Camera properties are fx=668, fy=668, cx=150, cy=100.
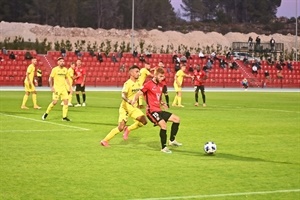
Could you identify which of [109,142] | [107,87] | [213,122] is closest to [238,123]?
[213,122]

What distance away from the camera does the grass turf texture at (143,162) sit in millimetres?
11922

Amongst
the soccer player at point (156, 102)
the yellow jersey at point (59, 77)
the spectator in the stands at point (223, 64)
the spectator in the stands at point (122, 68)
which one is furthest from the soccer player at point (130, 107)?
the spectator in the stands at point (223, 64)

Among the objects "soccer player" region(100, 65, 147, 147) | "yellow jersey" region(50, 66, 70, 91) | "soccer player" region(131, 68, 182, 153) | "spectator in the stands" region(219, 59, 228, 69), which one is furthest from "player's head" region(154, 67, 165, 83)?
"spectator in the stands" region(219, 59, 228, 69)

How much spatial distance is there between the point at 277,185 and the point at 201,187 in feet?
4.86

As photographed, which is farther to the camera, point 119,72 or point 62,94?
point 119,72

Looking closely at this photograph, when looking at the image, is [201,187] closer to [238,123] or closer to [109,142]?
[109,142]

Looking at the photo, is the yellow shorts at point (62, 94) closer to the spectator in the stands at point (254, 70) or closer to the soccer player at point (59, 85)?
the soccer player at point (59, 85)

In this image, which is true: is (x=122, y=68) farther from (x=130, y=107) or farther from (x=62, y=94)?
(x=130, y=107)

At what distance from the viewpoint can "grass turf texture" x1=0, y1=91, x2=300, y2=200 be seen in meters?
11.9

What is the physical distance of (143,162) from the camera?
15180 millimetres

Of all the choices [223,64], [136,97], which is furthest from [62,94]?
[223,64]

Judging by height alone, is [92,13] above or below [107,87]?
above

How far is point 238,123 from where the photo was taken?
25.9 m

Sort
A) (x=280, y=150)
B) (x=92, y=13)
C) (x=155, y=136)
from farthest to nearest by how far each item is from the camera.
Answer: (x=92, y=13)
(x=155, y=136)
(x=280, y=150)
